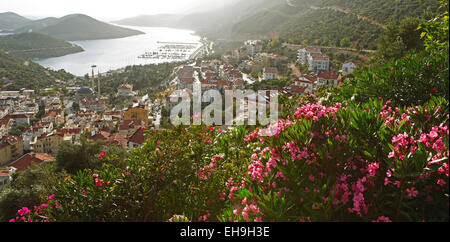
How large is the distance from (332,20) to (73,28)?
77673mm

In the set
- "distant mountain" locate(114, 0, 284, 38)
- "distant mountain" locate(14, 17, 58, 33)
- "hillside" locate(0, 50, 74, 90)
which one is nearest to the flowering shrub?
"hillside" locate(0, 50, 74, 90)

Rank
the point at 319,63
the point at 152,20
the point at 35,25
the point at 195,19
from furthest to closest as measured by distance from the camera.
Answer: the point at 152,20 → the point at 195,19 → the point at 35,25 → the point at 319,63

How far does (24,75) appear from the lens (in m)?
40.8

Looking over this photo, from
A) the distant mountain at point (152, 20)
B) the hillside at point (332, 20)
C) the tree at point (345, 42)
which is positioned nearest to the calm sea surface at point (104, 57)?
the distant mountain at point (152, 20)

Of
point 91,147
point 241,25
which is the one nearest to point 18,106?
point 91,147

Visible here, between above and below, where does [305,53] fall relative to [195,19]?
below

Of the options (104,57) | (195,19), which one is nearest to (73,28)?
(104,57)

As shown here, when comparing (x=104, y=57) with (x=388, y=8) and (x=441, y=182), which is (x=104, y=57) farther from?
(x=441, y=182)

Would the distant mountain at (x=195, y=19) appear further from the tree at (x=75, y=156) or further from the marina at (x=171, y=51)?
the tree at (x=75, y=156)

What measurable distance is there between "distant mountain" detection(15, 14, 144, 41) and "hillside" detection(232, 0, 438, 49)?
5836 cm

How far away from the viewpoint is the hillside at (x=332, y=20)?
2197 cm

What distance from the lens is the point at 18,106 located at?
1192 inches
